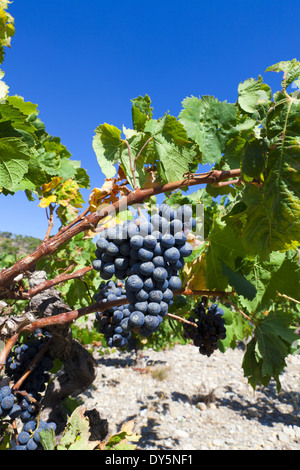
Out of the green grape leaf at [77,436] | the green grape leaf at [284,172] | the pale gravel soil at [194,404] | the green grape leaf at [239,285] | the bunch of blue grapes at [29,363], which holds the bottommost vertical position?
the pale gravel soil at [194,404]

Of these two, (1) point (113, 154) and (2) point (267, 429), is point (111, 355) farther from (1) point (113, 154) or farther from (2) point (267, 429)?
(1) point (113, 154)

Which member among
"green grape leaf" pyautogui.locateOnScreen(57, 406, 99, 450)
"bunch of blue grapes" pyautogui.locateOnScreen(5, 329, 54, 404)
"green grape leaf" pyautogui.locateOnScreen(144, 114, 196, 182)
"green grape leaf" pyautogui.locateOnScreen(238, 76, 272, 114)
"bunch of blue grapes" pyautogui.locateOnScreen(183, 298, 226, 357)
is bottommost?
"green grape leaf" pyautogui.locateOnScreen(57, 406, 99, 450)

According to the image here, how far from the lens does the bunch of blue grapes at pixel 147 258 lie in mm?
1295

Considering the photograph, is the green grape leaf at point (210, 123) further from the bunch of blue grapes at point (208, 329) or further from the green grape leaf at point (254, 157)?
the bunch of blue grapes at point (208, 329)

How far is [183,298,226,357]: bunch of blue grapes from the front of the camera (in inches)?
88.4

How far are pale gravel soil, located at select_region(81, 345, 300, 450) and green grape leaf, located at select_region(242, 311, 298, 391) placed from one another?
280 centimetres

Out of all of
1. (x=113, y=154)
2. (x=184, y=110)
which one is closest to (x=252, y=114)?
(x=184, y=110)

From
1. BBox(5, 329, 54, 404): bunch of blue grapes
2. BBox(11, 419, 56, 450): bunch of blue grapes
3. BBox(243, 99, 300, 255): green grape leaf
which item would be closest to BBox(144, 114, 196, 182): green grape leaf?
BBox(243, 99, 300, 255): green grape leaf

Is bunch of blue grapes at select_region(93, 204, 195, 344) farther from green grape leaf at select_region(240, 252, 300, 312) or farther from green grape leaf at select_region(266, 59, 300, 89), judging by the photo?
green grape leaf at select_region(240, 252, 300, 312)

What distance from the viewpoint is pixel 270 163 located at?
125 cm

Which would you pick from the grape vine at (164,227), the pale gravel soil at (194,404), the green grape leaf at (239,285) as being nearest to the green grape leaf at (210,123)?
the grape vine at (164,227)

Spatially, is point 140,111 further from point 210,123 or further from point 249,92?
point 249,92

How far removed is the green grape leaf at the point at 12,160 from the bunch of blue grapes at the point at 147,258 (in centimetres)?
57

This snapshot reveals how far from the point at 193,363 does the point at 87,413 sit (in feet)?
18.7
